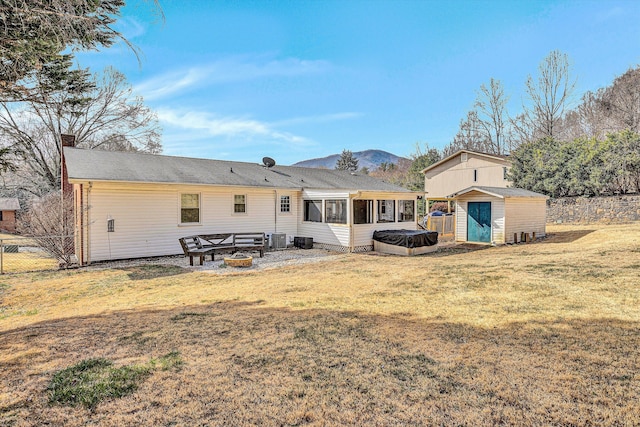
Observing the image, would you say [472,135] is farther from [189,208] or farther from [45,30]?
[45,30]

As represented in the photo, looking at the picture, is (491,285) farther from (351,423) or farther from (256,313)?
(351,423)

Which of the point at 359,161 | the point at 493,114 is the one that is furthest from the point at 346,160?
the point at 493,114

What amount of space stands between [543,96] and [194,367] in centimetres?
4081

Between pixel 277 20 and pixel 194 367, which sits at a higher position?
pixel 277 20

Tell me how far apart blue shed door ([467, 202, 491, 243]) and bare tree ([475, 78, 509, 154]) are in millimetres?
26650

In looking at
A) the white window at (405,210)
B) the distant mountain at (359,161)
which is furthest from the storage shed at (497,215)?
the distant mountain at (359,161)

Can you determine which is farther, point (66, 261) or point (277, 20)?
point (277, 20)

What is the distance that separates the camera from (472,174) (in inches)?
1234

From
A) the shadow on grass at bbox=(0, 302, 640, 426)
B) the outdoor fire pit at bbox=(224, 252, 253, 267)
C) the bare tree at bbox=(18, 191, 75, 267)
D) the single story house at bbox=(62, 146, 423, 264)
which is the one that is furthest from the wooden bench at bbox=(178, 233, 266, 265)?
the shadow on grass at bbox=(0, 302, 640, 426)

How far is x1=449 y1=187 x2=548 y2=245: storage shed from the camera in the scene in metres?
17.2

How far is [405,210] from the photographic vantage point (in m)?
16.8

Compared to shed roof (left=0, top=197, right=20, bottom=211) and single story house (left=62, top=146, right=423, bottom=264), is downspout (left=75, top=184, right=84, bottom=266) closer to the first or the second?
single story house (left=62, top=146, right=423, bottom=264)

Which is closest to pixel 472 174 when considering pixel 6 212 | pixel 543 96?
pixel 543 96

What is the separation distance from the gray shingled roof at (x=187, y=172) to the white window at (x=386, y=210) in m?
3.54
